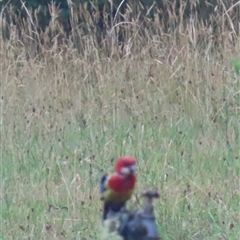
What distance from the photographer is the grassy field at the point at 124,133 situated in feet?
11.2

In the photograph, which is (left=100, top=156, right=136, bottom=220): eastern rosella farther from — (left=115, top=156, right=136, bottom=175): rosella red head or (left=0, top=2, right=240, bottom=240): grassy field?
(left=0, top=2, right=240, bottom=240): grassy field

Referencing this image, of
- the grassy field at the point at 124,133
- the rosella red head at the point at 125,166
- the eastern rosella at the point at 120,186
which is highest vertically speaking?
the rosella red head at the point at 125,166

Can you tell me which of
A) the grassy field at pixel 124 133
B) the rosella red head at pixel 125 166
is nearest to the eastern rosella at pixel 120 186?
the rosella red head at pixel 125 166

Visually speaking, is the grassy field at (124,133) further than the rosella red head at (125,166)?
Yes

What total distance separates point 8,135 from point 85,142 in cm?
54

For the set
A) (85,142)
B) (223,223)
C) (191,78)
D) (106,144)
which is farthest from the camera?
(191,78)

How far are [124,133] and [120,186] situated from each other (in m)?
3.00

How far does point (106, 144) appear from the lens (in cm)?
387

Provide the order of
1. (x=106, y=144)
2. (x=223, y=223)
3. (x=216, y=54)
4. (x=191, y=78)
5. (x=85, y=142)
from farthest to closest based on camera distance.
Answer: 1. (x=216, y=54)
2. (x=191, y=78)
3. (x=85, y=142)
4. (x=106, y=144)
5. (x=223, y=223)

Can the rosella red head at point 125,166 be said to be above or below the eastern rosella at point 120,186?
above

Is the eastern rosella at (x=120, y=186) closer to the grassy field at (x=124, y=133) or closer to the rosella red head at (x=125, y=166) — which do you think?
the rosella red head at (x=125, y=166)

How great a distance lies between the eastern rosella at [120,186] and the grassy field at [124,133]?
81.9 inches

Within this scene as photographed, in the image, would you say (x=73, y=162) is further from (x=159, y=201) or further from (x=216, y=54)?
(x=216, y=54)

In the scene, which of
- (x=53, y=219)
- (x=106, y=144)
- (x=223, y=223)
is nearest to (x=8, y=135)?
(x=106, y=144)
